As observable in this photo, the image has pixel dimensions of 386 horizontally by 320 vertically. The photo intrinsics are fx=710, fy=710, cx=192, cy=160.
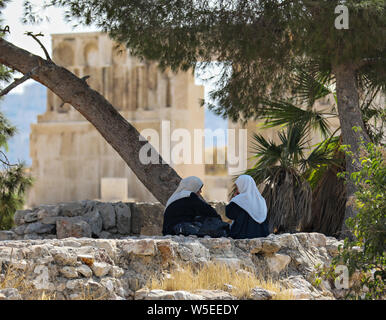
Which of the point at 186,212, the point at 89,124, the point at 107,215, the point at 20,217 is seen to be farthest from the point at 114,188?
the point at 186,212

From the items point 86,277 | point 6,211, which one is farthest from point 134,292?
point 6,211

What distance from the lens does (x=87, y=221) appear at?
9.74 m

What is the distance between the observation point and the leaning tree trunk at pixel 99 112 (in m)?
9.83

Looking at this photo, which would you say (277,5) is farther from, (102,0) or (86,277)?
(86,277)

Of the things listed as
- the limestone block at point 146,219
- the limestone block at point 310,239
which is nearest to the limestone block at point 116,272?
the limestone block at point 310,239

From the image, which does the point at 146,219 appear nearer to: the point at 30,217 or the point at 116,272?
the point at 30,217

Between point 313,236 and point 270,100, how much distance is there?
389cm

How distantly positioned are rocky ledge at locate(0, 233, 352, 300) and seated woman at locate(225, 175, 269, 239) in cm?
43

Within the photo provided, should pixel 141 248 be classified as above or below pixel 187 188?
below

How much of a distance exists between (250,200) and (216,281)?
1.68 m

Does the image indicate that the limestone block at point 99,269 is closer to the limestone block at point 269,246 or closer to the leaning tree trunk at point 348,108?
the limestone block at point 269,246

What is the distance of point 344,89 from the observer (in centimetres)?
977

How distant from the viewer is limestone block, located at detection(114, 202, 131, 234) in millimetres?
10266

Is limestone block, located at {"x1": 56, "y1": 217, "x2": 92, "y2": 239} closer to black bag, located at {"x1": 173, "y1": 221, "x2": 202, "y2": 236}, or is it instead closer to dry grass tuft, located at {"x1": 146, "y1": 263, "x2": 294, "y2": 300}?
black bag, located at {"x1": 173, "y1": 221, "x2": 202, "y2": 236}
